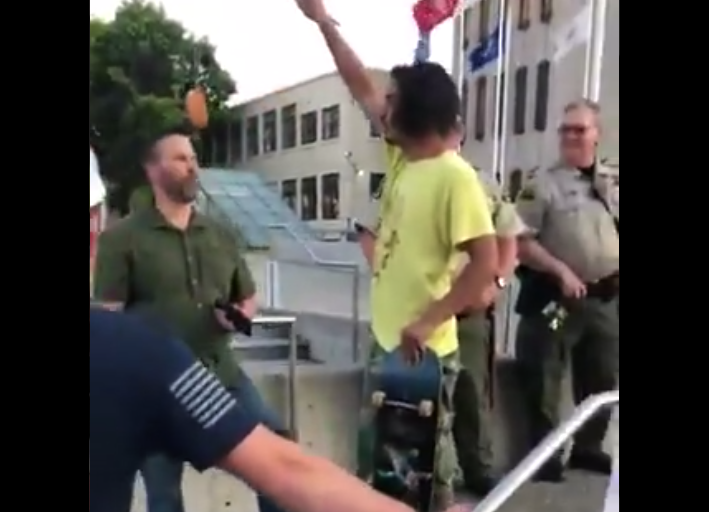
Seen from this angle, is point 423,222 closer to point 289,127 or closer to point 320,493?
point 289,127

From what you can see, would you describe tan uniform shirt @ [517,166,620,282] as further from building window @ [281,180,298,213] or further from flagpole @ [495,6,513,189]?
building window @ [281,180,298,213]

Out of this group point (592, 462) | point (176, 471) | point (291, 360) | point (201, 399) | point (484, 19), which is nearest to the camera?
point (201, 399)

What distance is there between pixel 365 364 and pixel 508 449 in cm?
29

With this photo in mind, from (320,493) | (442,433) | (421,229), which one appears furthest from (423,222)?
(320,493)

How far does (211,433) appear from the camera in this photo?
1.53m

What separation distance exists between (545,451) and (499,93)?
22.7 inches

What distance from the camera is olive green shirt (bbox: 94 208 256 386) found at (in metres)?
1.69

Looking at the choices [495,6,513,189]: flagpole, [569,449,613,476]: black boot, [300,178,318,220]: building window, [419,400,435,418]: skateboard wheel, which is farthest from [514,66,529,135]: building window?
[569,449,613,476]: black boot

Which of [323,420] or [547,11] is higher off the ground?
[547,11]

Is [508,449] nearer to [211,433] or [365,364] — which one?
[365,364]

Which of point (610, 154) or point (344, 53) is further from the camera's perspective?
point (610, 154)

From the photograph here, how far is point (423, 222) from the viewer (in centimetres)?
182

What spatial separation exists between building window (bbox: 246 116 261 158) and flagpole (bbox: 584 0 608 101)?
531 millimetres
